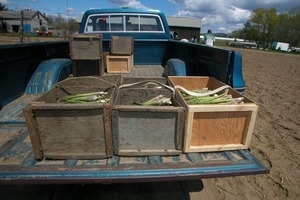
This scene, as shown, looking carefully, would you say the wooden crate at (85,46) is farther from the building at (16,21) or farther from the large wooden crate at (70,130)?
the building at (16,21)

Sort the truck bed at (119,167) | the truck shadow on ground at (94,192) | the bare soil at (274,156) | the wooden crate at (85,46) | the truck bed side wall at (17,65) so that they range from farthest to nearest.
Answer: the wooden crate at (85,46) < the bare soil at (274,156) < the truck bed side wall at (17,65) < the truck shadow on ground at (94,192) < the truck bed at (119,167)

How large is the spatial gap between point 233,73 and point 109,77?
4.96 feet

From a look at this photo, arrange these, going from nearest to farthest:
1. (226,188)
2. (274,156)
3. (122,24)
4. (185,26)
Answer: (226,188) < (274,156) < (122,24) < (185,26)

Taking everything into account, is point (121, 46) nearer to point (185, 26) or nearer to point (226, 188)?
point (226, 188)

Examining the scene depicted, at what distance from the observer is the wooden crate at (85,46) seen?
11.8 feet

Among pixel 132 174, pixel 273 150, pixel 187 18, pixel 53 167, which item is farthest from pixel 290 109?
pixel 187 18

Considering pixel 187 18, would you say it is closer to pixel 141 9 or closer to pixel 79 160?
pixel 141 9

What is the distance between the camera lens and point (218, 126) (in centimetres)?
190

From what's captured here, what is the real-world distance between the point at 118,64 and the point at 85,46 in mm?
1043

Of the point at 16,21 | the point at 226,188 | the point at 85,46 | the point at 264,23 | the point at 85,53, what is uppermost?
the point at 264,23

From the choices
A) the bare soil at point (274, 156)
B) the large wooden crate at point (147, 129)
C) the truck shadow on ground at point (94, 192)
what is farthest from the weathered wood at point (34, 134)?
the bare soil at point (274, 156)

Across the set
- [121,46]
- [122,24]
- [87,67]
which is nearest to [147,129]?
[87,67]

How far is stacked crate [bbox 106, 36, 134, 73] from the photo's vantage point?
4402 mm

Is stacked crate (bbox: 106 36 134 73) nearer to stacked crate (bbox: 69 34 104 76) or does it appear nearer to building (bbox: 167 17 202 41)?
stacked crate (bbox: 69 34 104 76)
